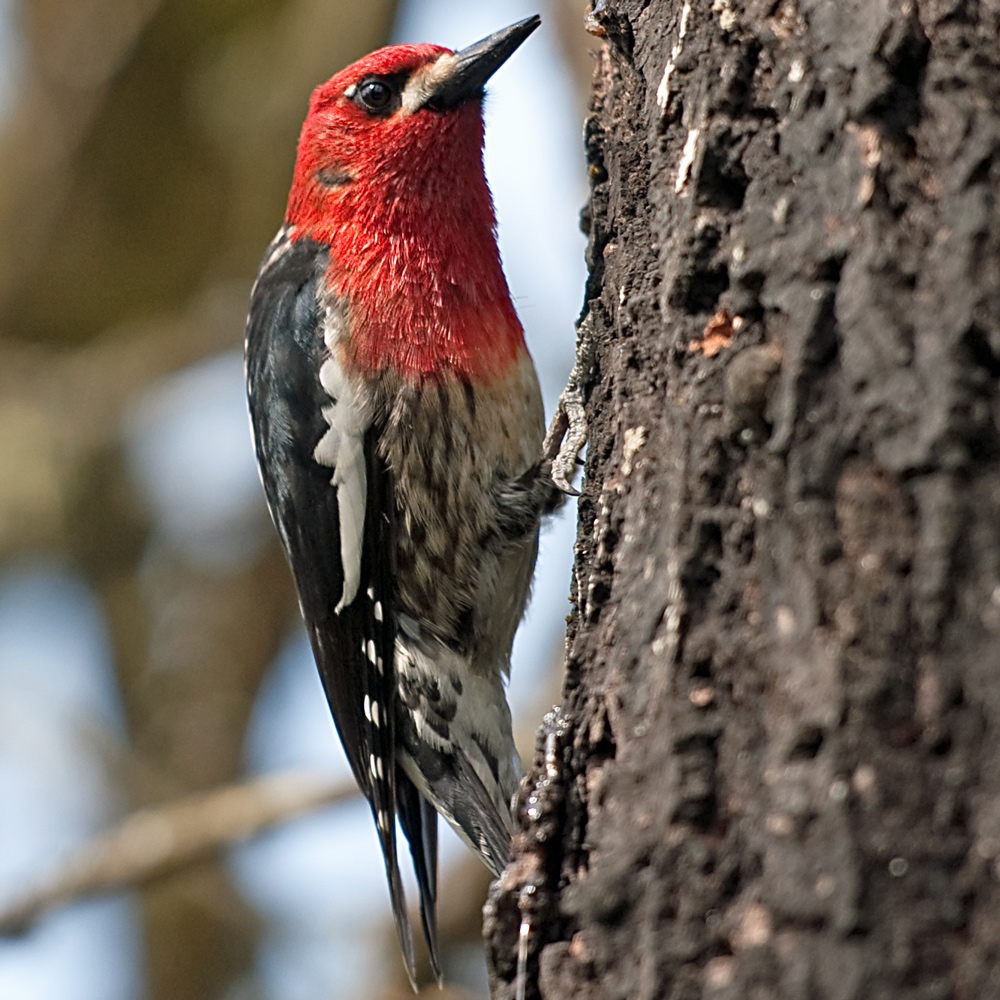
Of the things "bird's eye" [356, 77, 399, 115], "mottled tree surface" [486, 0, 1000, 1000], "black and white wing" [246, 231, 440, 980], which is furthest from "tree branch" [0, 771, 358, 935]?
"mottled tree surface" [486, 0, 1000, 1000]

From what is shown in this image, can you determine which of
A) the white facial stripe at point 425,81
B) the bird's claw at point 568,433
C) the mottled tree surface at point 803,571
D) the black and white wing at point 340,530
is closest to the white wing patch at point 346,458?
the black and white wing at point 340,530

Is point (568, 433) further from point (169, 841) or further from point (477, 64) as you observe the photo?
point (169, 841)

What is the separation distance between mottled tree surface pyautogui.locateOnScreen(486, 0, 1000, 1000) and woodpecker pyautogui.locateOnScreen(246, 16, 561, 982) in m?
1.46

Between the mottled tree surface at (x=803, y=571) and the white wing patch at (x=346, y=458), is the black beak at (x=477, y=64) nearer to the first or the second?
the white wing patch at (x=346, y=458)

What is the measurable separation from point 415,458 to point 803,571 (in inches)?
76.0

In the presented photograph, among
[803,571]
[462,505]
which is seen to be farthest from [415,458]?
[803,571]

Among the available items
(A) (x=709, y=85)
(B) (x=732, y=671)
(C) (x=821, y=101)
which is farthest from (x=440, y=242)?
(B) (x=732, y=671)

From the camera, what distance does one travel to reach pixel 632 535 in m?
1.88

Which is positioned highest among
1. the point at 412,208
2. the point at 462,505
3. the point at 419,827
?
the point at 412,208

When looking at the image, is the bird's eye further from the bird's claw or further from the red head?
the bird's claw

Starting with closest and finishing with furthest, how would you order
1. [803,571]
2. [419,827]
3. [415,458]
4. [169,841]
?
[803,571]
[415,458]
[419,827]
[169,841]

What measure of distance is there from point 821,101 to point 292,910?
15.4 feet

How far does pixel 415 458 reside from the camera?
338 centimetres

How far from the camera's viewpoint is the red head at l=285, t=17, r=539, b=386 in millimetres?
3342
